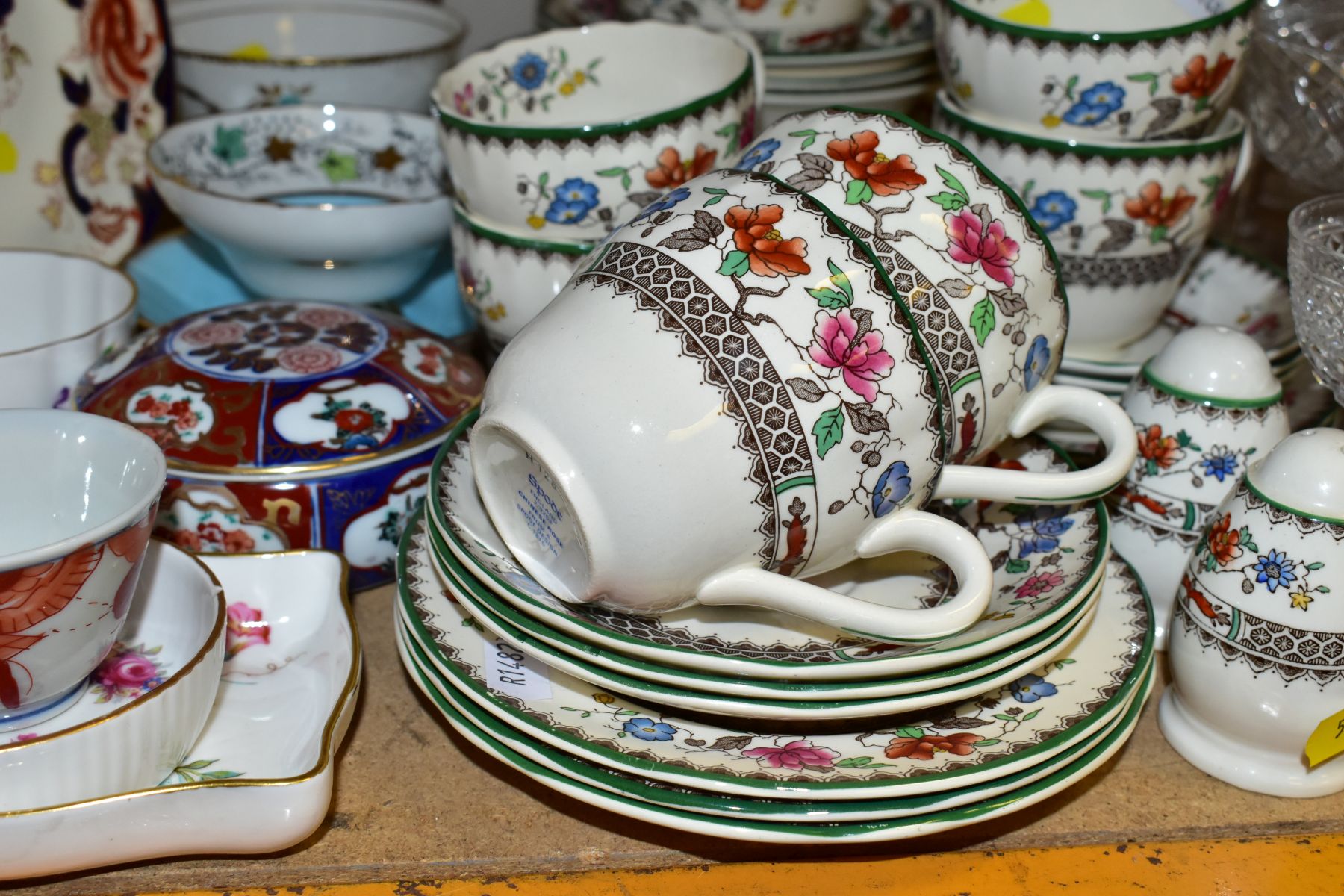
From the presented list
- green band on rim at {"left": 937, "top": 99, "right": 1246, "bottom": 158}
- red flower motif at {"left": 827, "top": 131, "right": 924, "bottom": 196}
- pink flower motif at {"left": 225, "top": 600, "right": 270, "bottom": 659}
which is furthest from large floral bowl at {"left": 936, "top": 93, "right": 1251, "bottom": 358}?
pink flower motif at {"left": 225, "top": 600, "right": 270, "bottom": 659}

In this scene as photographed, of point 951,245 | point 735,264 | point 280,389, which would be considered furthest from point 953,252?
point 280,389

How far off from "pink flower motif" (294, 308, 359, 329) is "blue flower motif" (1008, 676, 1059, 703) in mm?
527

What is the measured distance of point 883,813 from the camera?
60 cm

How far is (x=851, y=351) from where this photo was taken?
2.03 ft

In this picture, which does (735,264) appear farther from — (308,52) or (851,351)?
(308,52)

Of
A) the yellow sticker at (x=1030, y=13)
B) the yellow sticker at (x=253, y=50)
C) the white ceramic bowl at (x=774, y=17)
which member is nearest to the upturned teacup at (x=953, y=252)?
the yellow sticker at (x=1030, y=13)

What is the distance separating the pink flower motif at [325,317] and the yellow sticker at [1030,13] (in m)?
0.52

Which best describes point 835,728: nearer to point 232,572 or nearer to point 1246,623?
point 1246,623

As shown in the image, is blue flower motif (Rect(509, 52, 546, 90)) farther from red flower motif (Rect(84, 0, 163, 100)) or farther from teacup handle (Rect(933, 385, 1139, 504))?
teacup handle (Rect(933, 385, 1139, 504))

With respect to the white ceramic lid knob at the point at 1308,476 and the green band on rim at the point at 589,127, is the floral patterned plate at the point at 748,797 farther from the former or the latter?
the green band on rim at the point at 589,127

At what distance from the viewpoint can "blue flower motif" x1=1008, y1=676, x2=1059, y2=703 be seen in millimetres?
677

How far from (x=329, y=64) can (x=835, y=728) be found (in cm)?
80

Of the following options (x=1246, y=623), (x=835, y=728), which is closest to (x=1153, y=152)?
(x=1246, y=623)

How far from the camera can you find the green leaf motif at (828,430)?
2.02 feet
